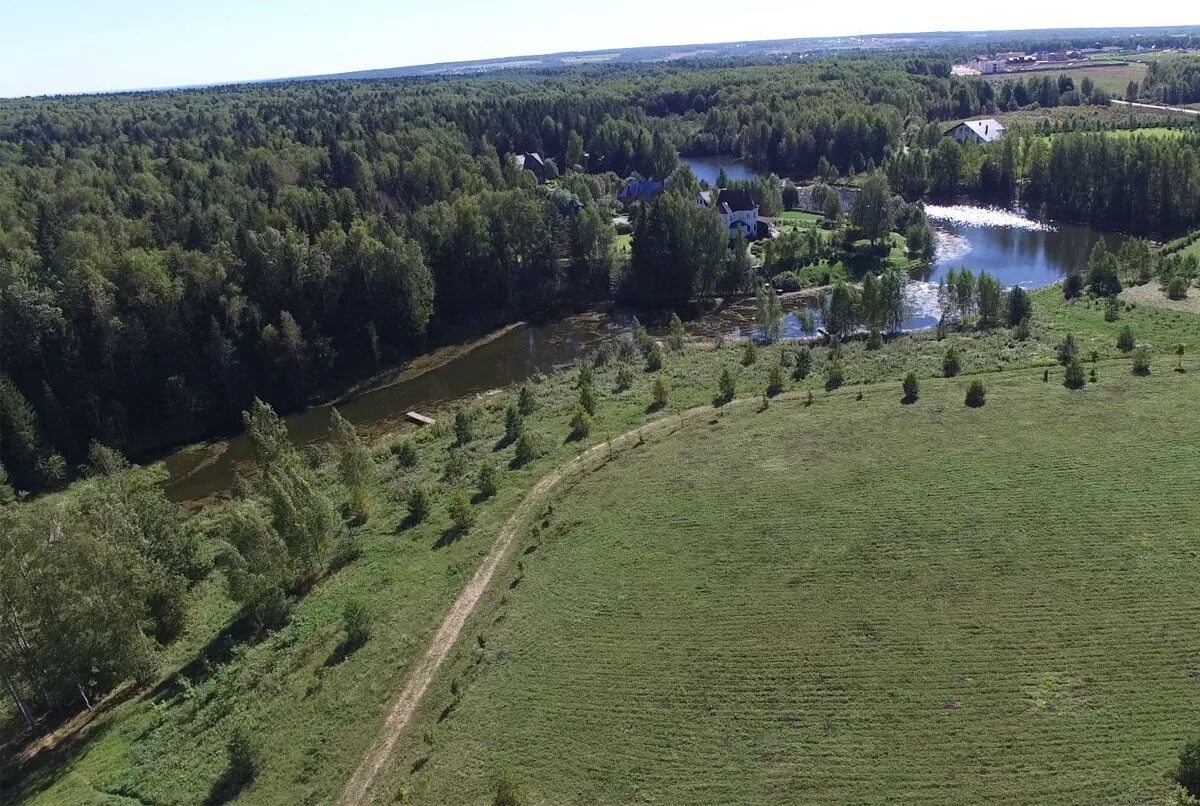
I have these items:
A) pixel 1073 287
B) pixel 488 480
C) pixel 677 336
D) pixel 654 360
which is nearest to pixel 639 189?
pixel 677 336

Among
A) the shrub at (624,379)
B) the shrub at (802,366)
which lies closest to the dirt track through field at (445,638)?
the shrub at (624,379)

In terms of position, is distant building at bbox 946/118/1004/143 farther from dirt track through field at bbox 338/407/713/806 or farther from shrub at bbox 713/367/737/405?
dirt track through field at bbox 338/407/713/806

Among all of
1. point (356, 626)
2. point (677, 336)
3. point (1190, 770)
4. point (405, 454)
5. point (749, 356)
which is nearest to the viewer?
point (1190, 770)

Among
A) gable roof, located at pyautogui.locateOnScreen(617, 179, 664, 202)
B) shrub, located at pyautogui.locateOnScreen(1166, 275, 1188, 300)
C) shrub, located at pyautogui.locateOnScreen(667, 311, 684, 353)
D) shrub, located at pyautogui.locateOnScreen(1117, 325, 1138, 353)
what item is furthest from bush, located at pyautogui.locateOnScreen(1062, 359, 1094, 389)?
gable roof, located at pyautogui.locateOnScreen(617, 179, 664, 202)

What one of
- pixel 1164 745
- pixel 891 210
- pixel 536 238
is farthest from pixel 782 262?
pixel 1164 745

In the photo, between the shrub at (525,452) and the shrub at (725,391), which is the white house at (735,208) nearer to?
the shrub at (725,391)

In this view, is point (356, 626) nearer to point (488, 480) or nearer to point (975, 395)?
point (488, 480)
